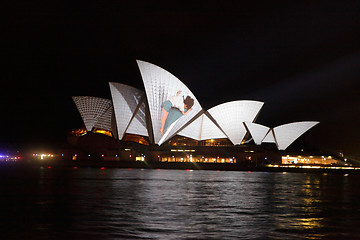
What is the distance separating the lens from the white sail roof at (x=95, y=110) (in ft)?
206

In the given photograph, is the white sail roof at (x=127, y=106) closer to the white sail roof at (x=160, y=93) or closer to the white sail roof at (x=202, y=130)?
the white sail roof at (x=160, y=93)

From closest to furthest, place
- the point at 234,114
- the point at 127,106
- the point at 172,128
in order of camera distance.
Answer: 1. the point at 127,106
2. the point at 172,128
3. the point at 234,114

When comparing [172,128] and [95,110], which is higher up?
[95,110]

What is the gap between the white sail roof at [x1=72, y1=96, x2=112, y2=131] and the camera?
62.9m

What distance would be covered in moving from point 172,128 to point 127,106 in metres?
7.37

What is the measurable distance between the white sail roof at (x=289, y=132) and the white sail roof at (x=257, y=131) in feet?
6.60

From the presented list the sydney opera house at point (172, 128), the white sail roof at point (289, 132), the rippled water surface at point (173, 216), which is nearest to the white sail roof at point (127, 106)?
the sydney opera house at point (172, 128)

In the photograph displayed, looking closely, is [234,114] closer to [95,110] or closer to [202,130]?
[202,130]

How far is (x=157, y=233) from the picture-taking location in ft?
36.8

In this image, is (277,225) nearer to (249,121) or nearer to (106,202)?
(106,202)

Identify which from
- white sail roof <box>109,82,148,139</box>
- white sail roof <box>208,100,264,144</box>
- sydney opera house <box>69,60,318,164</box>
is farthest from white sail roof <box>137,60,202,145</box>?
white sail roof <box>208,100,264,144</box>

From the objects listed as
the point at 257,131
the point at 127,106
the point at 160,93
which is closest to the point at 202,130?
the point at 257,131

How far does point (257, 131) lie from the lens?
212 feet

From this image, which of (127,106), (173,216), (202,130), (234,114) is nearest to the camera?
(173,216)
